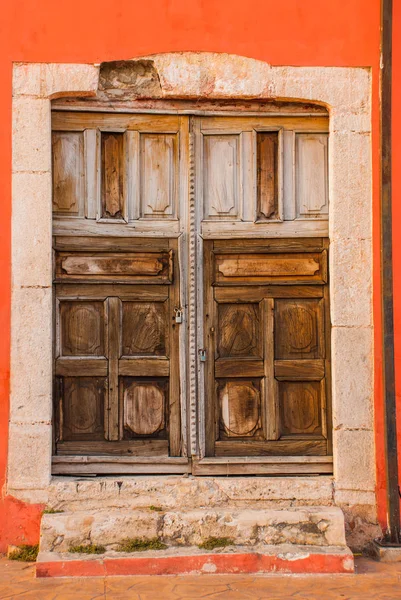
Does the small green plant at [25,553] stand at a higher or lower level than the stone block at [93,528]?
lower

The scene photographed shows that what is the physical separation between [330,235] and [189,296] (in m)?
1.03

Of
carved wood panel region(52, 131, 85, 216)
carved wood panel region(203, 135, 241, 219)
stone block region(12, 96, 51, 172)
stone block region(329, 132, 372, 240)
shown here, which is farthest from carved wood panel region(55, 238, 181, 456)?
stone block region(329, 132, 372, 240)

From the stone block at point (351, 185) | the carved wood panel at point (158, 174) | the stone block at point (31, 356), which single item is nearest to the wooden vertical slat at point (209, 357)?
the carved wood panel at point (158, 174)

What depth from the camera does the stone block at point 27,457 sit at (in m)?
4.88

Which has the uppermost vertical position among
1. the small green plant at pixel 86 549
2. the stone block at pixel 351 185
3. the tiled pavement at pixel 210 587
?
the stone block at pixel 351 185

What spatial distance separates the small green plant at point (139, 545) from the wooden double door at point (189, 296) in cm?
51

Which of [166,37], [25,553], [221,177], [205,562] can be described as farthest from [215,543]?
[166,37]

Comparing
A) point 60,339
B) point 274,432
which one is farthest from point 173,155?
point 274,432

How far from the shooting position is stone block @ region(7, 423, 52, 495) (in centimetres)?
488

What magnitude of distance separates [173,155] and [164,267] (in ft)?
2.52

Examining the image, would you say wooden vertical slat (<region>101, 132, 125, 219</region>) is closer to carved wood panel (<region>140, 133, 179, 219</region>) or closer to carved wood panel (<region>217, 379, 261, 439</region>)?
carved wood panel (<region>140, 133, 179, 219</region>)

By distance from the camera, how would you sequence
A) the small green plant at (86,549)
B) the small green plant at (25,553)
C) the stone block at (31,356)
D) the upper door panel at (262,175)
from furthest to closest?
the upper door panel at (262,175), the stone block at (31,356), the small green plant at (25,553), the small green plant at (86,549)

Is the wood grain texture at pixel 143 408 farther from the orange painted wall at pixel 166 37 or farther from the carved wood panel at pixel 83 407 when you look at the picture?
the orange painted wall at pixel 166 37

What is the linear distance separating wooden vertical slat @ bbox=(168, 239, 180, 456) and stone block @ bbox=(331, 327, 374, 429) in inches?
40.9
